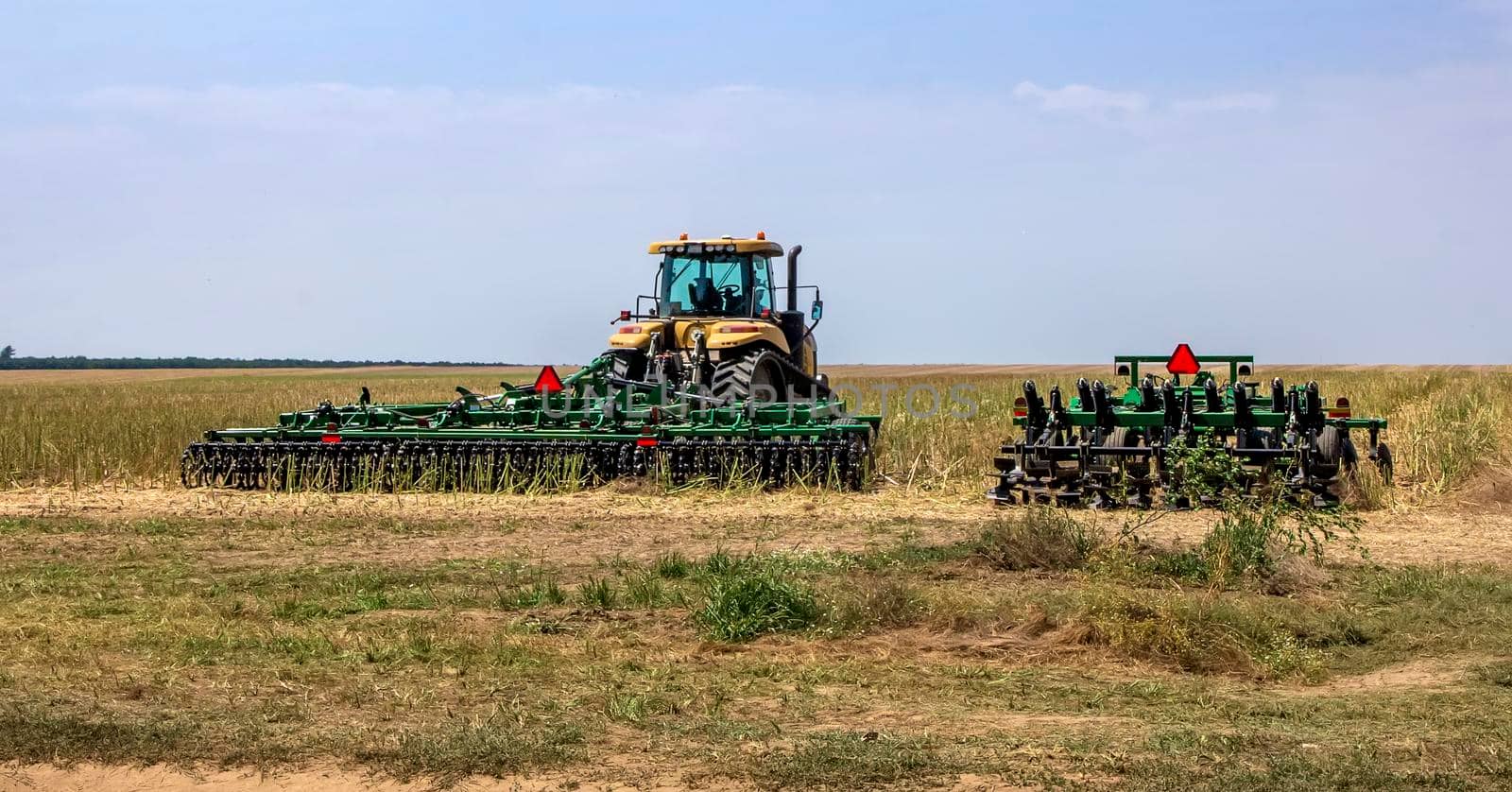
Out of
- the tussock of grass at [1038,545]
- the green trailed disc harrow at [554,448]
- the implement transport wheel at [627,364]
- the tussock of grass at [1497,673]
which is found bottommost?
the tussock of grass at [1497,673]

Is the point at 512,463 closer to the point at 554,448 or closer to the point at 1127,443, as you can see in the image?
the point at 554,448

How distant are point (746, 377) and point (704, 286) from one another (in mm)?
1709

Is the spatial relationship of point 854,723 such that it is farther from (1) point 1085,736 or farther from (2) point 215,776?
(2) point 215,776

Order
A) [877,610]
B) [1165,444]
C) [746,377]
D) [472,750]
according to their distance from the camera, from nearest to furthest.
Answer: [472,750] < [877,610] < [1165,444] < [746,377]

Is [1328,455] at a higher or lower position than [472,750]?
higher

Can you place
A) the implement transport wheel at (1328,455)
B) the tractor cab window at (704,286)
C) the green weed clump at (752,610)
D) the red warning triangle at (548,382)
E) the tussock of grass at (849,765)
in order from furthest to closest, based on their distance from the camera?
the tractor cab window at (704,286), the red warning triangle at (548,382), the implement transport wheel at (1328,455), the green weed clump at (752,610), the tussock of grass at (849,765)

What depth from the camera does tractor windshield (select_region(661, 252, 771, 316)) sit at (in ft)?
51.4

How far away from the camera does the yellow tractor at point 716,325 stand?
1495cm

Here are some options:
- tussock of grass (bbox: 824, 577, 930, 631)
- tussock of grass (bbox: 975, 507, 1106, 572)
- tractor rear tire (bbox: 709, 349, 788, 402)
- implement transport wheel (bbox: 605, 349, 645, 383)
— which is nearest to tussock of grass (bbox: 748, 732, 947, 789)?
tussock of grass (bbox: 824, 577, 930, 631)

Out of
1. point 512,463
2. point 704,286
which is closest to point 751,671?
point 512,463

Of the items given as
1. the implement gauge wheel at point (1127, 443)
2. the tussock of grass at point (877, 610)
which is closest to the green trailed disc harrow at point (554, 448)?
the implement gauge wheel at point (1127, 443)

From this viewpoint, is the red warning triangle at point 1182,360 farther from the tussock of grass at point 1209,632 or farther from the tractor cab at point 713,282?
the tussock of grass at point 1209,632

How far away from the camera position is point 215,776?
4695 millimetres

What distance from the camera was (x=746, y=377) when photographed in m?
14.5
